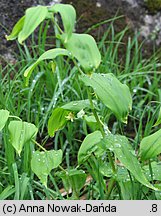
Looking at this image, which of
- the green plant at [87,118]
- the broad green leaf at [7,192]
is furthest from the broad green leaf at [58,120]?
the broad green leaf at [7,192]

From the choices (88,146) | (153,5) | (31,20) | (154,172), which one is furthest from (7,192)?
(153,5)

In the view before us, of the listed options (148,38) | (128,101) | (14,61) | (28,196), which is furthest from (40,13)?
(148,38)

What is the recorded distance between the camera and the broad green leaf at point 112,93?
1250 mm

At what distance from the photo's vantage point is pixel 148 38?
277 cm

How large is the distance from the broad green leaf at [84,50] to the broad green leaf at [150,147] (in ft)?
1.16

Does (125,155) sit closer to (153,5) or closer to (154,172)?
(154,172)

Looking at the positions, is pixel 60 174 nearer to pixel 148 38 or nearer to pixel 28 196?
pixel 28 196

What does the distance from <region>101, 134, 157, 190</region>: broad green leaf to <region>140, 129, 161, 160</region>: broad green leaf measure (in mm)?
44

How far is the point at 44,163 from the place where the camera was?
1402mm

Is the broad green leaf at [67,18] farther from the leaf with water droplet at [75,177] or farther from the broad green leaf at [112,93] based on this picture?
the leaf with water droplet at [75,177]

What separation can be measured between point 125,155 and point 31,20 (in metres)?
0.47

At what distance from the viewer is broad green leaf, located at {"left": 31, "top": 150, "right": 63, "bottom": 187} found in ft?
4.49

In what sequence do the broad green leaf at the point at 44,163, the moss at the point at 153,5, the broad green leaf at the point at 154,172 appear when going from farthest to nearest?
the moss at the point at 153,5 → the broad green leaf at the point at 154,172 → the broad green leaf at the point at 44,163

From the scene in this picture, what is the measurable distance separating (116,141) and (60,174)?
29 centimetres
